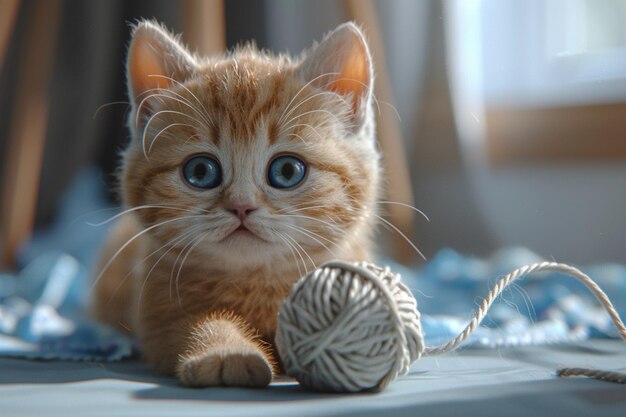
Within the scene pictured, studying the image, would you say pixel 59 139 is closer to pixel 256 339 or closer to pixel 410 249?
pixel 410 249

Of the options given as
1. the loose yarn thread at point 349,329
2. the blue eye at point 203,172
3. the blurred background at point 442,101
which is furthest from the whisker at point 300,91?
the blurred background at point 442,101

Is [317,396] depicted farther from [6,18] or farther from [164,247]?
[6,18]

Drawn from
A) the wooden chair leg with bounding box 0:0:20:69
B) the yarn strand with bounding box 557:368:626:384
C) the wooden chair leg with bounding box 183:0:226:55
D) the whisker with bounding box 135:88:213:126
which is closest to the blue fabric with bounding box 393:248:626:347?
the yarn strand with bounding box 557:368:626:384

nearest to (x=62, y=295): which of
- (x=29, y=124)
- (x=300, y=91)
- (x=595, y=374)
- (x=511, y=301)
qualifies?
(x=29, y=124)

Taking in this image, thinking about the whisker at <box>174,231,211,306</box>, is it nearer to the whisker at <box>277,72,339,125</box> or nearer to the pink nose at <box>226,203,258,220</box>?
the pink nose at <box>226,203,258,220</box>

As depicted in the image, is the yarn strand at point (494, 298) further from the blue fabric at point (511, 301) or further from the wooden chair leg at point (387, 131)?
the wooden chair leg at point (387, 131)

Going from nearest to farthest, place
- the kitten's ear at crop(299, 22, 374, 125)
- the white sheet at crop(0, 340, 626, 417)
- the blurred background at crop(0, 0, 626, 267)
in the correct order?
1. the white sheet at crop(0, 340, 626, 417)
2. the kitten's ear at crop(299, 22, 374, 125)
3. the blurred background at crop(0, 0, 626, 267)
